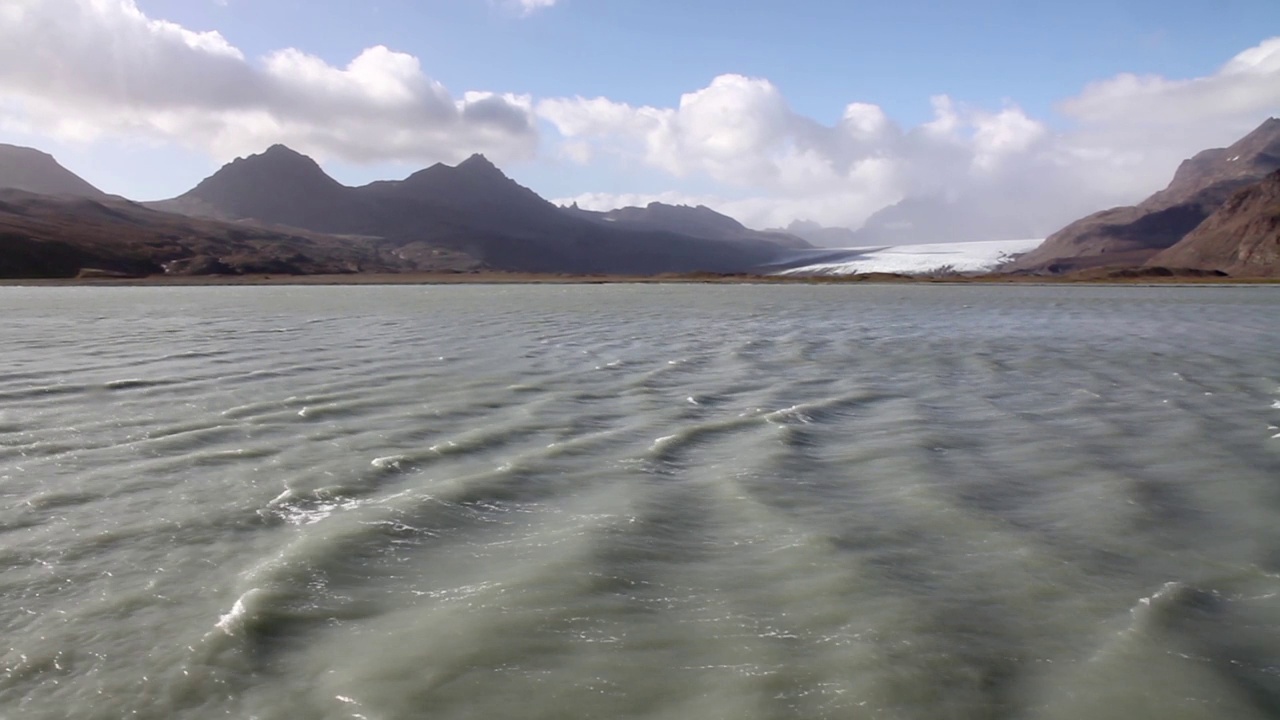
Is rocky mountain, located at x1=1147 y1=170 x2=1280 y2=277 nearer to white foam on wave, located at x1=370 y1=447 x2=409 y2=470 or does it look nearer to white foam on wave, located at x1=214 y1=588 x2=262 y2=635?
white foam on wave, located at x1=370 y1=447 x2=409 y2=470

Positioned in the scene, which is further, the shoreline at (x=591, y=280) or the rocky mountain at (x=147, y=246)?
the rocky mountain at (x=147, y=246)

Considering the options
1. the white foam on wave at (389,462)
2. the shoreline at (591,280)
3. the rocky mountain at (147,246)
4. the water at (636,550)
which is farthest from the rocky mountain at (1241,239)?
the white foam on wave at (389,462)

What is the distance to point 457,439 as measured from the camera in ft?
28.2

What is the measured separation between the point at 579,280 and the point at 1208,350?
76.8 meters

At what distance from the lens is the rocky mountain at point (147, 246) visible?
9850cm

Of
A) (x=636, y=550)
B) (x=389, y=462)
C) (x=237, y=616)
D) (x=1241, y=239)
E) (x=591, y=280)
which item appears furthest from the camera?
(x=1241, y=239)

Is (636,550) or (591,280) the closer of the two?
(636,550)

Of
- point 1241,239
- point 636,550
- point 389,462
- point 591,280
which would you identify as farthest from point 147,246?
point 1241,239

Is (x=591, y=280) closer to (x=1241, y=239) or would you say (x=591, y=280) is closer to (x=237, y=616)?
(x=237, y=616)

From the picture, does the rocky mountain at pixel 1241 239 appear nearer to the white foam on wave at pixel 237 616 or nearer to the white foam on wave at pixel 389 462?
the white foam on wave at pixel 389 462

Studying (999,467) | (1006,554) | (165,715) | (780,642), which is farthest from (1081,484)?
(165,715)

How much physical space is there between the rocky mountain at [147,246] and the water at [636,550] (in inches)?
3962

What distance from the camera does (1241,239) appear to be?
131125 millimetres

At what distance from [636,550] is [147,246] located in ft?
424
